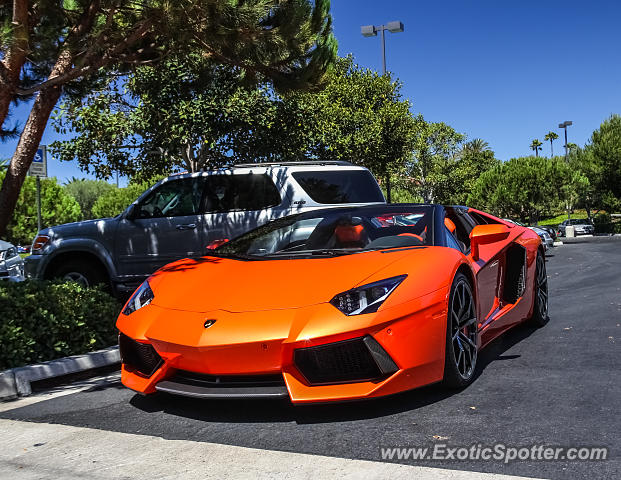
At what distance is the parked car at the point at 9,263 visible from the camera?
9578mm

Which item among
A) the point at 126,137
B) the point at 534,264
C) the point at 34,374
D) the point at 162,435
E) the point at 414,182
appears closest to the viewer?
the point at 162,435

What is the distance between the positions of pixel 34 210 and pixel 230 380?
5916 cm

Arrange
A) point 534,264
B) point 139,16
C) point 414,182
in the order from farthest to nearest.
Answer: point 414,182 → point 139,16 → point 534,264

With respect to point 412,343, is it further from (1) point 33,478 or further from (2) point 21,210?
(2) point 21,210

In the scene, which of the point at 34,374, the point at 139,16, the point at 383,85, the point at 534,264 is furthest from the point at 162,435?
the point at 383,85

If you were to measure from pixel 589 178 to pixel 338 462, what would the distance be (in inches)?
2144

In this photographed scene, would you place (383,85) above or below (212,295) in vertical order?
above

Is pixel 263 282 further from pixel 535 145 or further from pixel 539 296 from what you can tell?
pixel 535 145

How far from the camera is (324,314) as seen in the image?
3529 mm

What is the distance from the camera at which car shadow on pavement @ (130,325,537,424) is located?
365 centimetres

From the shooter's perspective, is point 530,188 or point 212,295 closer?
point 212,295

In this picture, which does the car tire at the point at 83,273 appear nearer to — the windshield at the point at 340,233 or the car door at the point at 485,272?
the windshield at the point at 340,233

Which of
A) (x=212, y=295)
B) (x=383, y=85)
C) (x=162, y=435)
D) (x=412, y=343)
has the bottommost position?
(x=162, y=435)

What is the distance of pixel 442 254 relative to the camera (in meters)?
4.25
